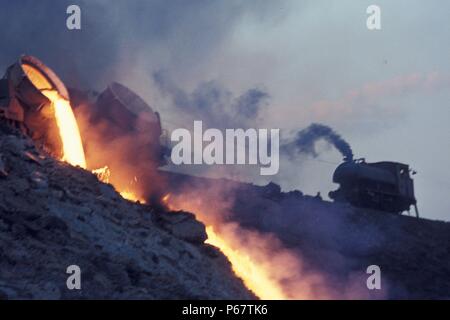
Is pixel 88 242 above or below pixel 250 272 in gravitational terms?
below

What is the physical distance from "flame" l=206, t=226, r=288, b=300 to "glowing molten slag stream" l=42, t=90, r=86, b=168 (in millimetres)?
4955

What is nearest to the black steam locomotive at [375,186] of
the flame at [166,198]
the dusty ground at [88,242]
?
the flame at [166,198]

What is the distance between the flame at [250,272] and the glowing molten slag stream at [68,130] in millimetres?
4955

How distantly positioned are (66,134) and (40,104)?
4.16 ft

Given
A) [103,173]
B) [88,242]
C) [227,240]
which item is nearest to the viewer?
[88,242]

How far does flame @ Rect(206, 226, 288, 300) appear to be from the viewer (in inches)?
667

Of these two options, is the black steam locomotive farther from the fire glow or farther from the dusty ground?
the dusty ground

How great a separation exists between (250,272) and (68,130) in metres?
7.42

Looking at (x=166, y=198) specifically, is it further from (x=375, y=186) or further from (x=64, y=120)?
(x=375, y=186)

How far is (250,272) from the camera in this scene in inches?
721

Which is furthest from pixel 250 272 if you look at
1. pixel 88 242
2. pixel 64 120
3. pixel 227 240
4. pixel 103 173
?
pixel 64 120

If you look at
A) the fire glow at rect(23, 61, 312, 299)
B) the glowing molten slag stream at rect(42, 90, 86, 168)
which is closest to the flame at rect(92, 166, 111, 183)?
the fire glow at rect(23, 61, 312, 299)
